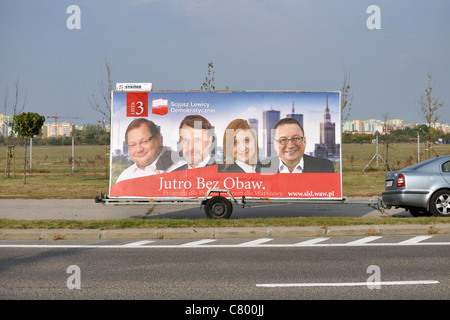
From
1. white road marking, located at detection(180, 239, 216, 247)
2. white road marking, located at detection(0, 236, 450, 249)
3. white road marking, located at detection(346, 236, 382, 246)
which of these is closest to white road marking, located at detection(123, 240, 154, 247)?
white road marking, located at detection(0, 236, 450, 249)

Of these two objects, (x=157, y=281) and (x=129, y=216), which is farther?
(x=129, y=216)

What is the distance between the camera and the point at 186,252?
9156mm

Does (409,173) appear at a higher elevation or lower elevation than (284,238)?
higher

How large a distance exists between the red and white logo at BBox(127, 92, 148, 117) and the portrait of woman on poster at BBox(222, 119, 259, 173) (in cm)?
199

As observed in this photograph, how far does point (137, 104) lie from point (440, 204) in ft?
24.8

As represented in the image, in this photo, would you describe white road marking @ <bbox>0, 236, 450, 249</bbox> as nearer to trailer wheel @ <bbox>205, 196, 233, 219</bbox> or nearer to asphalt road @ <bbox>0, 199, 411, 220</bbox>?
trailer wheel @ <bbox>205, 196, 233, 219</bbox>

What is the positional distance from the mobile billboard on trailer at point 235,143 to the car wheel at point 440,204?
2.33 m

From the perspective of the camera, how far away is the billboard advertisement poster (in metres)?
12.1

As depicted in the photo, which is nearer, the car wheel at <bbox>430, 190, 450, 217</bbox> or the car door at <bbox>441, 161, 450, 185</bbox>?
the car wheel at <bbox>430, 190, 450, 217</bbox>

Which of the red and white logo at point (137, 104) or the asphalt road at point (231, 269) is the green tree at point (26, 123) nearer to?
the red and white logo at point (137, 104)

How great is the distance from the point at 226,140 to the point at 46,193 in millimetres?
9602

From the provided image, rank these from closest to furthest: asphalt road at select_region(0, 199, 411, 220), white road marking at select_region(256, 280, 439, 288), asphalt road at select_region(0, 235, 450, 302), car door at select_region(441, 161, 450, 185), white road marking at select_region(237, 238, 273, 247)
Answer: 1. asphalt road at select_region(0, 235, 450, 302)
2. white road marking at select_region(256, 280, 439, 288)
3. white road marking at select_region(237, 238, 273, 247)
4. car door at select_region(441, 161, 450, 185)
5. asphalt road at select_region(0, 199, 411, 220)
